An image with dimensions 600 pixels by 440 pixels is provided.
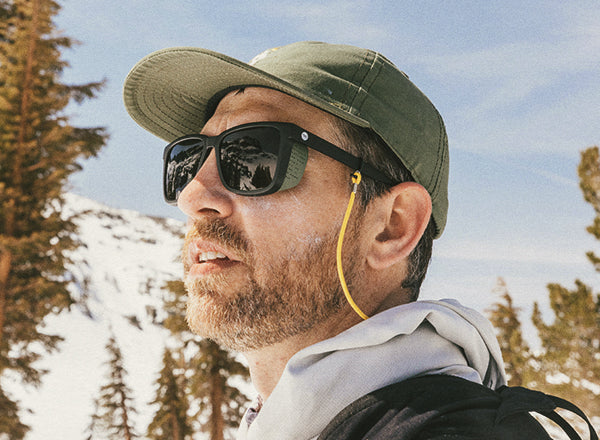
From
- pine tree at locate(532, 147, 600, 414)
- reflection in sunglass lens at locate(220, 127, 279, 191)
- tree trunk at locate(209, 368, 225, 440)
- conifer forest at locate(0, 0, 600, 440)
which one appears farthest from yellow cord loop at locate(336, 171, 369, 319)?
pine tree at locate(532, 147, 600, 414)

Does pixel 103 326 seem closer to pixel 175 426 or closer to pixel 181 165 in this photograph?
pixel 175 426

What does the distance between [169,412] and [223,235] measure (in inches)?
849

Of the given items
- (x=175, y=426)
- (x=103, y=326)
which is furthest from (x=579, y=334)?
(x=103, y=326)

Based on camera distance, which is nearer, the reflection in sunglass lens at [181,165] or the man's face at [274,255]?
the man's face at [274,255]

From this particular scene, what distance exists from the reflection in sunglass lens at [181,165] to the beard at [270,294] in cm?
50

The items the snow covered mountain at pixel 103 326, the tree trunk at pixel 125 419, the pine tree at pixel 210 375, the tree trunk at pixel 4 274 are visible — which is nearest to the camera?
the tree trunk at pixel 4 274

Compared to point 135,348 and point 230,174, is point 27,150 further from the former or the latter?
point 135,348

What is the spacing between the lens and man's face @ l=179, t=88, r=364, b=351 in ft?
7.30

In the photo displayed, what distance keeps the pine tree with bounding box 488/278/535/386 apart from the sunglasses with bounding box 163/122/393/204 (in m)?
24.2

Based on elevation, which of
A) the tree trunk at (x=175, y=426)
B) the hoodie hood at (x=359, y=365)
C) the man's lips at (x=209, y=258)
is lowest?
the tree trunk at (x=175, y=426)

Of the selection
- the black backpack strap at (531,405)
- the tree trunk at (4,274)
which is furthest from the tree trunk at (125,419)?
the black backpack strap at (531,405)

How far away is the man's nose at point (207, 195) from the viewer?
2.38 meters

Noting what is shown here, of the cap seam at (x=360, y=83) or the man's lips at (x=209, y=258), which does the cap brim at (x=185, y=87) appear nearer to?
the cap seam at (x=360, y=83)

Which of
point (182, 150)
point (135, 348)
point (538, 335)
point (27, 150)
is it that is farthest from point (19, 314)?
point (135, 348)
